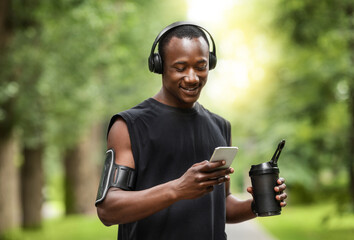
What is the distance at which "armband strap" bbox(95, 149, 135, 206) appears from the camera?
2.57m

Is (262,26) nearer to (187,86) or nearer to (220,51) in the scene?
(220,51)

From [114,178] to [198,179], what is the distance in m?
0.45

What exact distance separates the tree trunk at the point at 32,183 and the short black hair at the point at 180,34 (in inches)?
632

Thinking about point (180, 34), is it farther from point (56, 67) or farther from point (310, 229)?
point (310, 229)

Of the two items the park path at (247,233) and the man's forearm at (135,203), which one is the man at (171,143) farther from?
the park path at (247,233)

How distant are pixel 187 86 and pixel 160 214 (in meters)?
0.67

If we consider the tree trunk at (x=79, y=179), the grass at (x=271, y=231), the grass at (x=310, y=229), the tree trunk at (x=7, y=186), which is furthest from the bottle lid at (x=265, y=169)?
the tree trunk at (x=79, y=179)

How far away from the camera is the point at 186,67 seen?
2.77 metres

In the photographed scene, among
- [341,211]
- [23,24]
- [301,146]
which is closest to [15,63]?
[23,24]

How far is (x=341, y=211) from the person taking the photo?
10883 mm

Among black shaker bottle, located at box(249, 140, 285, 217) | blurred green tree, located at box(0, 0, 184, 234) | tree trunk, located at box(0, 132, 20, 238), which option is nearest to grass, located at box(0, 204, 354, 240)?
tree trunk, located at box(0, 132, 20, 238)

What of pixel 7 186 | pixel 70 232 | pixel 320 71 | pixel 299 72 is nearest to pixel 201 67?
pixel 320 71

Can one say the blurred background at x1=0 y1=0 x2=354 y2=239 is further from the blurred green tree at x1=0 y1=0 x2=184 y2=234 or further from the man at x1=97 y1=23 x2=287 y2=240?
the man at x1=97 y1=23 x2=287 y2=240

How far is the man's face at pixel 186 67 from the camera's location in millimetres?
2748
